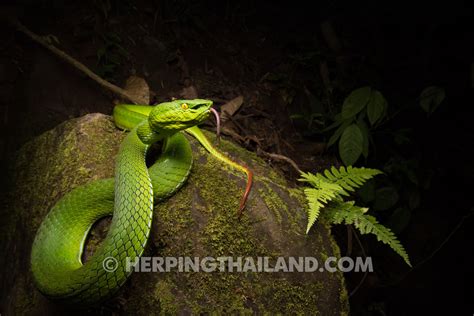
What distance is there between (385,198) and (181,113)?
2801 mm

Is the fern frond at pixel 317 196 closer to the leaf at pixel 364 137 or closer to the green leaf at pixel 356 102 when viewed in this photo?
the leaf at pixel 364 137

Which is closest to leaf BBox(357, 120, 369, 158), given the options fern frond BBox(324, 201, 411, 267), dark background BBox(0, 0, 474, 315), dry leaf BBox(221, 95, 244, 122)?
dark background BBox(0, 0, 474, 315)

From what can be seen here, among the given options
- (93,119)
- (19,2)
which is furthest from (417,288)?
(19,2)

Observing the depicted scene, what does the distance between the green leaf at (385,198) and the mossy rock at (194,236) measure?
159 cm

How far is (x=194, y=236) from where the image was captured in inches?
90.6

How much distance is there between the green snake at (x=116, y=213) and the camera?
→ 1849mm

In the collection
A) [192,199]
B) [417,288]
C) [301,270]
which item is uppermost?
[192,199]

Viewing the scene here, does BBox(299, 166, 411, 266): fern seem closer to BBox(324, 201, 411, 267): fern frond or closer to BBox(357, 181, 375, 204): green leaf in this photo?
BBox(324, 201, 411, 267): fern frond

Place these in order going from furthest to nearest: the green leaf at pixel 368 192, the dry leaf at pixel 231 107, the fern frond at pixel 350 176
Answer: the dry leaf at pixel 231 107
the green leaf at pixel 368 192
the fern frond at pixel 350 176

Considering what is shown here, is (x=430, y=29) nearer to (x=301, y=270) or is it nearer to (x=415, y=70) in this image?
(x=415, y=70)

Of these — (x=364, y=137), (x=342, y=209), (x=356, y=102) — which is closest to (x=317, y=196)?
(x=342, y=209)

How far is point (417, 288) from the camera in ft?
14.1

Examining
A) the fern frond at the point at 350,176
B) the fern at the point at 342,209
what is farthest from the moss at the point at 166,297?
the fern frond at the point at 350,176

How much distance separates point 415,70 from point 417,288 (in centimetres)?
285
